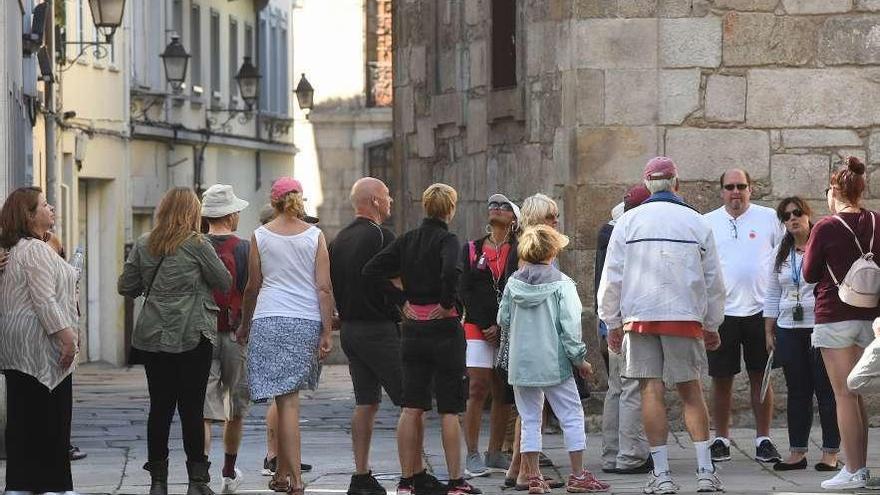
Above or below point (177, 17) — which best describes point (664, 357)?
below

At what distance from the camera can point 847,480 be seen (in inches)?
500

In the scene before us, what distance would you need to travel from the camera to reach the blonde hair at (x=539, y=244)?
12.8 m

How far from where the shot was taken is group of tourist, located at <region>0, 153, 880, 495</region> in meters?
12.3

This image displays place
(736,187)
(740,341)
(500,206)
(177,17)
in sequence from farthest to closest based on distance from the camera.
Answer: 1. (177,17)
2. (740,341)
3. (736,187)
4. (500,206)

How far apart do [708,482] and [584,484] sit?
2.33ft

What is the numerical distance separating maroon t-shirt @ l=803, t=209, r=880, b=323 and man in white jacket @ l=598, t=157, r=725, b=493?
1.88ft

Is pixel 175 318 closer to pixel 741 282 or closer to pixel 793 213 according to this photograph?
pixel 793 213

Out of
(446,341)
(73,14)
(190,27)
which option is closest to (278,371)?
(446,341)

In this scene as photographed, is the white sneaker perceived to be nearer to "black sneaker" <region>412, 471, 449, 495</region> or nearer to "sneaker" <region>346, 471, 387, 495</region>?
"black sneaker" <region>412, 471, 449, 495</region>

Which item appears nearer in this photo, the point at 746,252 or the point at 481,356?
the point at 481,356

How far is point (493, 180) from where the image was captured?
60.3ft

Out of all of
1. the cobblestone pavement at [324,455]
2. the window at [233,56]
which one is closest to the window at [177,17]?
the window at [233,56]

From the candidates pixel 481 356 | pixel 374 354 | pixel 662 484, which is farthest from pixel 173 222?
pixel 662 484

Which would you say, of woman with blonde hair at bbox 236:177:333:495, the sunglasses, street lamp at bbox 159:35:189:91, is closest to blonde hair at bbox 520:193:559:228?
the sunglasses
